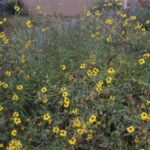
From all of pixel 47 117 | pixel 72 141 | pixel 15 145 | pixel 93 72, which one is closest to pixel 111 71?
pixel 93 72

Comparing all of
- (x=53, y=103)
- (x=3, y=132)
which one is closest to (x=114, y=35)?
(x=53, y=103)

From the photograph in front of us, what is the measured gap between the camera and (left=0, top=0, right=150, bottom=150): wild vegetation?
3.65m

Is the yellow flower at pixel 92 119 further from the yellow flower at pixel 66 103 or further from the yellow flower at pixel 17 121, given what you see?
the yellow flower at pixel 17 121

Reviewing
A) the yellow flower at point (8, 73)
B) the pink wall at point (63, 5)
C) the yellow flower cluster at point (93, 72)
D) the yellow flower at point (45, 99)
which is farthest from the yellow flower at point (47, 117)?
the pink wall at point (63, 5)

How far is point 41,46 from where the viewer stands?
474 cm

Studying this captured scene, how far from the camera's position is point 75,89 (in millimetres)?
4023

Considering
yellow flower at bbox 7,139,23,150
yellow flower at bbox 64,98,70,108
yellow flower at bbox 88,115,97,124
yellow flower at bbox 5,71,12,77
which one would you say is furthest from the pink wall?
yellow flower at bbox 7,139,23,150

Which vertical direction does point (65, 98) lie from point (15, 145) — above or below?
above

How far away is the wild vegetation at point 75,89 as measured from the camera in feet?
12.0

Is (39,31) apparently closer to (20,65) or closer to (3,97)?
(20,65)

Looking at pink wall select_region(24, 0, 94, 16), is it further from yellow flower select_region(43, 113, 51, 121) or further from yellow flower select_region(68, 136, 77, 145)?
yellow flower select_region(68, 136, 77, 145)

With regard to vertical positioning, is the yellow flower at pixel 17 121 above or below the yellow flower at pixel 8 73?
below

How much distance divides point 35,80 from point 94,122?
773 mm

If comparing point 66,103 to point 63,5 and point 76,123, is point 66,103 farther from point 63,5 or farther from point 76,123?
point 63,5
